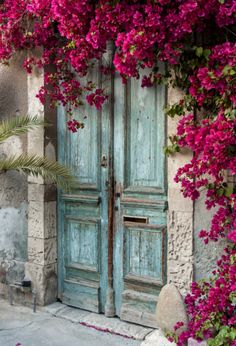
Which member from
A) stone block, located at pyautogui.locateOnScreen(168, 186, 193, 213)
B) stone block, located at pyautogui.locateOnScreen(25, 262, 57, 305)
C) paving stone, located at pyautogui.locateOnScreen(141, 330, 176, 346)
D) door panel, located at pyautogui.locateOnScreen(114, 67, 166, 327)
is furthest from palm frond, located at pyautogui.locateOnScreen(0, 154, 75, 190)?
paving stone, located at pyautogui.locateOnScreen(141, 330, 176, 346)

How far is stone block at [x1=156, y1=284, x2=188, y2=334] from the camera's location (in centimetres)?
395

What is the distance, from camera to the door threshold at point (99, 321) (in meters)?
4.48

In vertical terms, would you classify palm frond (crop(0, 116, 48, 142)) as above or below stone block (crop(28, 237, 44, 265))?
above

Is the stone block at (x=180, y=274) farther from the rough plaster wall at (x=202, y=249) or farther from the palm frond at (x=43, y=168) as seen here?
the palm frond at (x=43, y=168)

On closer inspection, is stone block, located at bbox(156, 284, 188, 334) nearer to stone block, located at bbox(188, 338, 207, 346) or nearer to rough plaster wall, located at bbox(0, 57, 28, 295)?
stone block, located at bbox(188, 338, 207, 346)

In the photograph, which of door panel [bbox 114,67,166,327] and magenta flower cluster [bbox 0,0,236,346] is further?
door panel [bbox 114,67,166,327]

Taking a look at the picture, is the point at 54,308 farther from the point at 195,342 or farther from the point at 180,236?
the point at 195,342

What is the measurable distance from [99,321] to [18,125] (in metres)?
2.04

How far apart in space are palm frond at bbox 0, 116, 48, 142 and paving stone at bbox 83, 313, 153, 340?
1913 mm

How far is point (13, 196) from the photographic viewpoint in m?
5.40

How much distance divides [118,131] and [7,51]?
1475 mm

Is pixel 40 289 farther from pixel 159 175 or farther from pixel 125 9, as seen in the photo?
pixel 125 9

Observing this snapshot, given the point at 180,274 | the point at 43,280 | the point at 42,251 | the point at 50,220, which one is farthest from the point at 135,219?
the point at 43,280

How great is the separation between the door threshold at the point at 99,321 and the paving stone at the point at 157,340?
311 millimetres
